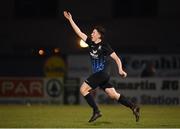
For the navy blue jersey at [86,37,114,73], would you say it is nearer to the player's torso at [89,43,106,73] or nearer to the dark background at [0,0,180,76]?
the player's torso at [89,43,106,73]

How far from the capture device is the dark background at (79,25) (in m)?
40.0

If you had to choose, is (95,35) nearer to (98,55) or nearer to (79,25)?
(98,55)

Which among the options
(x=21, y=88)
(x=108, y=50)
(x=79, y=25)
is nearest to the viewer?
(x=108, y=50)

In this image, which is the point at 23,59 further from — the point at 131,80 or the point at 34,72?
the point at 131,80

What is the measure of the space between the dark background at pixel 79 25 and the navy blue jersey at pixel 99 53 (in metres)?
23.7

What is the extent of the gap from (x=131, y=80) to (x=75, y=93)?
2.21 metres

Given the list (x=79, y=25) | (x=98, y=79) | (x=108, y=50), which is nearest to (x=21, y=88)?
(x=98, y=79)

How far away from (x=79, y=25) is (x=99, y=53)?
24921 mm

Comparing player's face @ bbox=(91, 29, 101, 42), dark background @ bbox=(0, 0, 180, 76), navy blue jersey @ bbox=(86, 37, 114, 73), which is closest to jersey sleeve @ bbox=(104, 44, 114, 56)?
navy blue jersey @ bbox=(86, 37, 114, 73)

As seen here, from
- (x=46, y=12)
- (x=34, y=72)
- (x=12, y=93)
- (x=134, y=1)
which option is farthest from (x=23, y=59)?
(x=12, y=93)

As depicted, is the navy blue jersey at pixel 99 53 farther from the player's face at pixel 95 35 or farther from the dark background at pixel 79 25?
the dark background at pixel 79 25

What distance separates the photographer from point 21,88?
92.9 feet

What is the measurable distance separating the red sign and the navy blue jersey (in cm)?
1227

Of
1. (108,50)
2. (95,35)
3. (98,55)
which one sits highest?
(95,35)
